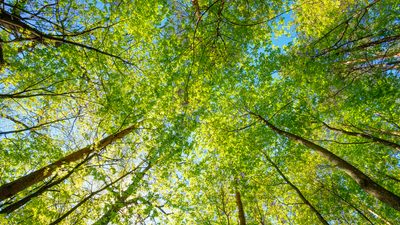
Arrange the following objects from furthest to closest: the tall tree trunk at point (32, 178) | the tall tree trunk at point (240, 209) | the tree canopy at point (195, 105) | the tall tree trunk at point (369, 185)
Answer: the tall tree trunk at point (240, 209) < the tree canopy at point (195, 105) < the tall tree trunk at point (32, 178) < the tall tree trunk at point (369, 185)

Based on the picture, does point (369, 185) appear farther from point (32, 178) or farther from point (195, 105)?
point (32, 178)

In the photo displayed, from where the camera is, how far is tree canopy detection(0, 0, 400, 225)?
22.9ft

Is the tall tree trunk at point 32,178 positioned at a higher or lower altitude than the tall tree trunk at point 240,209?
lower

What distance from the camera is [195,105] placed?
8.70 meters

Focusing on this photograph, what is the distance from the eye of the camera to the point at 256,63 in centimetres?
941

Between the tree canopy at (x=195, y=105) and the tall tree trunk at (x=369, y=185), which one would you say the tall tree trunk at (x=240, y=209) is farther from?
the tall tree trunk at (x=369, y=185)

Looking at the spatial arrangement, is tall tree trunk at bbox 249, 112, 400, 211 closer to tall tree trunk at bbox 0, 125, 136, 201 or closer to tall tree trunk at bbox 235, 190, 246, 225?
tall tree trunk at bbox 235, 190, 246, 225

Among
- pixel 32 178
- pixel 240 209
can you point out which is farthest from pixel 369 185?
pixel 32 178

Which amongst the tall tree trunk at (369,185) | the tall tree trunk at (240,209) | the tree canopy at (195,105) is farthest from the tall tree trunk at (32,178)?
the tall tree trunk at (369,185)

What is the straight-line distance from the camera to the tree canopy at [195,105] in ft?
22.9

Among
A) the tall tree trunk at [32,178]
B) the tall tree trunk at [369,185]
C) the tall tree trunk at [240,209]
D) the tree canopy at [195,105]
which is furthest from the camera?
the tall tree trunk at [240,209]


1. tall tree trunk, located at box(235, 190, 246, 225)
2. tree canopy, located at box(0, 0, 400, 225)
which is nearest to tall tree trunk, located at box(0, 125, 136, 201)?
tree canopy, located at box(0, 0, 400, 225)

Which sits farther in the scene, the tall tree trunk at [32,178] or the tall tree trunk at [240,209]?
the tall tree trunk at [240,209]

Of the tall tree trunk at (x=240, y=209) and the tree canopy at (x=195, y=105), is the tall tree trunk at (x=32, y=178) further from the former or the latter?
the tall tree trunk at (x=240, y=209)
